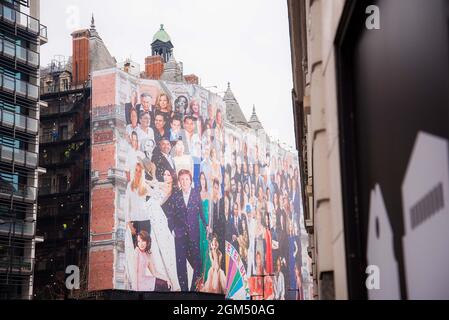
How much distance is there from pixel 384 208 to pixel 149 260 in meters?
67.7

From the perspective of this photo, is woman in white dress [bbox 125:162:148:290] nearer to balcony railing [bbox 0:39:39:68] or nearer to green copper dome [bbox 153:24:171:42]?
balcony railing [bbox 0:39:39:68]

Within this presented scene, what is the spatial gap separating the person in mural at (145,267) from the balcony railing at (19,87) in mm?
17849

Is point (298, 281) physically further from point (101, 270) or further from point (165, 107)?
point (101, 270)

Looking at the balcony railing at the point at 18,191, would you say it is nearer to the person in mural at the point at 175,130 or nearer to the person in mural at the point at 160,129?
the person in mural at the point at 160,129

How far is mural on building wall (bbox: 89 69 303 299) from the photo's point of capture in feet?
231

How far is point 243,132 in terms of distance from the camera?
93.9 meters

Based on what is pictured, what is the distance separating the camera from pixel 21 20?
60.4 m

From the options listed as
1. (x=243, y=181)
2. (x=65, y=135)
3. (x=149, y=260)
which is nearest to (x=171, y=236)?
(x=149, y=260)

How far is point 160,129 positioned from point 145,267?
1413cm

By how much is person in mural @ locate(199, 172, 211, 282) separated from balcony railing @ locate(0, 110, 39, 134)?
23788mm

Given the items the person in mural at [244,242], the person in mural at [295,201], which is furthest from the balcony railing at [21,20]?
the person in mural at [295,201]

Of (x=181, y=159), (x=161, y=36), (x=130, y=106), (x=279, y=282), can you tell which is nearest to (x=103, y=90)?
(x=130, y=106)
